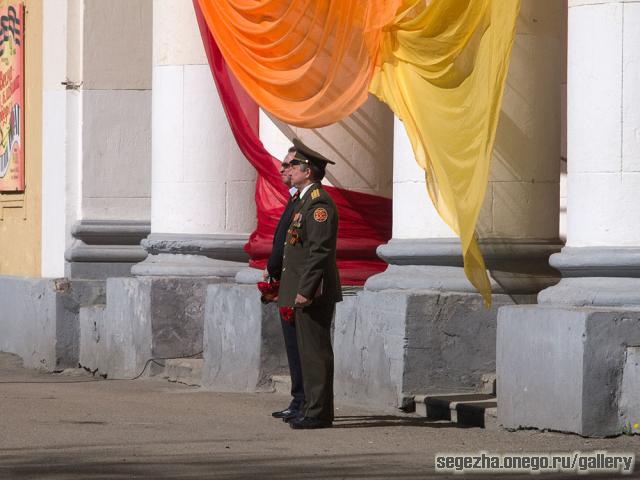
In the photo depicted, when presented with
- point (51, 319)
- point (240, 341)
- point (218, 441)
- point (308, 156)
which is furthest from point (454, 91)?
point (51, 319)

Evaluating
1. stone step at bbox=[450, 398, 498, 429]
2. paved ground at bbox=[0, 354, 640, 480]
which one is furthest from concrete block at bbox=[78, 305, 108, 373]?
stone step at bbox=[450, 398, 498, 429]

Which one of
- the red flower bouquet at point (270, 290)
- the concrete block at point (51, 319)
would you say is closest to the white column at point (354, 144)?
the red flower bouquet at point (270, 290)

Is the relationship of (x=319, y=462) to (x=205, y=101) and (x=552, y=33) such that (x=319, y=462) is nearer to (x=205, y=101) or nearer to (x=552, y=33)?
(x=552, y=33)

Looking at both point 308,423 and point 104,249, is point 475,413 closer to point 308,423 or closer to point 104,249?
point 308,423

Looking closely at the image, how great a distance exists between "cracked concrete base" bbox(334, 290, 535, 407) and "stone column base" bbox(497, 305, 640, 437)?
1.49 m

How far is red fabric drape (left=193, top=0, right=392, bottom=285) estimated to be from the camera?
12.9 m

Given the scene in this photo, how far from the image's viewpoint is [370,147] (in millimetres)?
13070

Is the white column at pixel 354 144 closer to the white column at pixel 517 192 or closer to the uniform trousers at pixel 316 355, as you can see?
the white column at pixel 517 192

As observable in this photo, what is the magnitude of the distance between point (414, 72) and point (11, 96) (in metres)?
8.80

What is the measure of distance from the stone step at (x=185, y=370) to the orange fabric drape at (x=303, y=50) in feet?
9.04

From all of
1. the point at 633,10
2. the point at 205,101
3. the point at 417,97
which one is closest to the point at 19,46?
the point at 205,101

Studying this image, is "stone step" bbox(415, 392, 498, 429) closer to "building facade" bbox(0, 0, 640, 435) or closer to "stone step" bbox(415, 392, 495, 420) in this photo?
"stone step" bbox(415, 392, 495, 420)

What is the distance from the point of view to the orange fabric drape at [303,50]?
1092 cm

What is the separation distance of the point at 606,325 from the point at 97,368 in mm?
7149
